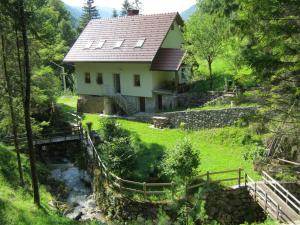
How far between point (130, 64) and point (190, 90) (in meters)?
5.52

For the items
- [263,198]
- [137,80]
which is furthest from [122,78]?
[263,198]

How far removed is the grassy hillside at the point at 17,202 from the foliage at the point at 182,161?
506 centimetres

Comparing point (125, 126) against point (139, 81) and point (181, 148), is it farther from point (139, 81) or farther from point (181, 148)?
point (181, 148)

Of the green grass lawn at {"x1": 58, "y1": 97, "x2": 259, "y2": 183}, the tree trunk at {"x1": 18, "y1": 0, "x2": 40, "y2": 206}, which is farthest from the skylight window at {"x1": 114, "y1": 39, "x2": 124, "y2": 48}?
the tree trunk at {"x1": 18, "y1": 0, "x2": 40, "y2": 206}

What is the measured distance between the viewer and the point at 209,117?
82.4ft

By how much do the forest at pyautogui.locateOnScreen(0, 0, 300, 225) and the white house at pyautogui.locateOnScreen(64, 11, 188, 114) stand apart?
1.89 metres

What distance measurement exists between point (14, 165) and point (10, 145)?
11.1 feet

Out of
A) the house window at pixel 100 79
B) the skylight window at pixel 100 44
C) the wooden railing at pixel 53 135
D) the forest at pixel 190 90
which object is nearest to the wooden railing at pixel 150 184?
the forest at pixel 190 90

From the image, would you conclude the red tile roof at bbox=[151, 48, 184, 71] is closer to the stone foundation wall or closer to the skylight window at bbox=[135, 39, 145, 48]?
the skylight window at bbox=[135, 39, 145, 48]

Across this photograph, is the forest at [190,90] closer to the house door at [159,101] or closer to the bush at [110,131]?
the bush at [110,131]

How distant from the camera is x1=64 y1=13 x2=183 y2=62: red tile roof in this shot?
3047 centimetres

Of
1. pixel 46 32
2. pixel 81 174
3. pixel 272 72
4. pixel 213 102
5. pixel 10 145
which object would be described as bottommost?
pixel 81 174

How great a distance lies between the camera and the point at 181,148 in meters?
17.4

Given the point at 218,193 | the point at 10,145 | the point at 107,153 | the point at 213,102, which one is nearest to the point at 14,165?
the point at 10,145
